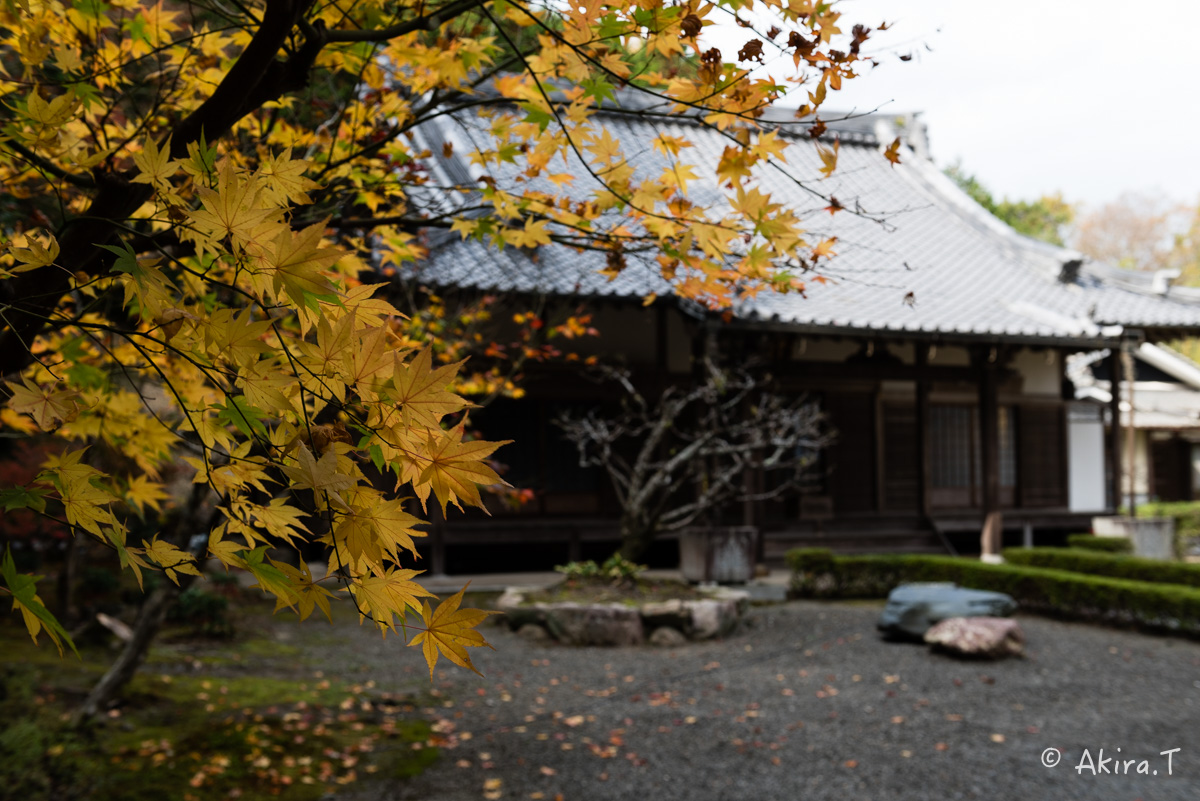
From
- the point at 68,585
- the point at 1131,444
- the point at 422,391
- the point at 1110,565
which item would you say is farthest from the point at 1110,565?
the point at 422,391

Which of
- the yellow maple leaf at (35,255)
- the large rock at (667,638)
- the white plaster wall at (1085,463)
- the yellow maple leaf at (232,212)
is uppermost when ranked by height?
the yellow maple leaf at (232,212)

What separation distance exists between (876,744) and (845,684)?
4.89 ft

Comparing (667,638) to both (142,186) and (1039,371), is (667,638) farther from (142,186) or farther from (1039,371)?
(1039,371)

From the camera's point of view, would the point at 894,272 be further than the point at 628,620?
Yes

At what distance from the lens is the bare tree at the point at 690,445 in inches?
352

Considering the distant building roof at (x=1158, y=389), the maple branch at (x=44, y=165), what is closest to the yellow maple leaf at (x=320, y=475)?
the maple branch at (x=44, y=165)

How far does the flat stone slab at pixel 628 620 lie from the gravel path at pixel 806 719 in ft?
0.68

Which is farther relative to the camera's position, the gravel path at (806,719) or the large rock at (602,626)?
the large rock at (602,626)

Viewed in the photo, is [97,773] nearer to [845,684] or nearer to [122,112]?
[122,112]

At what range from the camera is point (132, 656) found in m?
5.16

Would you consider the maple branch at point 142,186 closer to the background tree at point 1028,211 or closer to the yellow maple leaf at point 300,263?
the yellow maple leaf at point 300,263

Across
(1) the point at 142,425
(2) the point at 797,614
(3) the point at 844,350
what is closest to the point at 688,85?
(1) the point at 142,425

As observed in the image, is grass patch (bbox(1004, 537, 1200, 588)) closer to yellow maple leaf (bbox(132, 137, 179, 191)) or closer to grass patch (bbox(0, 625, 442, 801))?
grass patch (bbox(0, 625, 442, 801))

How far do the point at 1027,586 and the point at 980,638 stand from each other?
2.95 m
